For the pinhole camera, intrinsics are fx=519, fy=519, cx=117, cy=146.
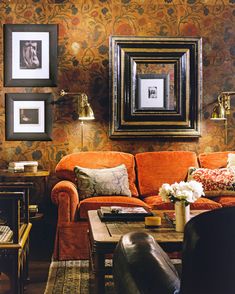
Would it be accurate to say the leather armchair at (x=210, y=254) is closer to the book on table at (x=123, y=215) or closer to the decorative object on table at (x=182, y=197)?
the decorative object on table at (x=182, y=197)

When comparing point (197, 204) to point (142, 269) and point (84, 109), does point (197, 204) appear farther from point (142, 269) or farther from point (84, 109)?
point (142, 269)

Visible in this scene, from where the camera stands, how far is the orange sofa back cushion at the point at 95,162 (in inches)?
207

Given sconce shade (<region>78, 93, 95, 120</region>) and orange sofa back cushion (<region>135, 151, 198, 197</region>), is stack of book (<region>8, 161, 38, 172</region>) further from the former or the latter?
orange sofa back cushion (<region>135, 151, 198, 197</region>)

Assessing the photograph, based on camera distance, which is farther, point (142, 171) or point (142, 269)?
→ point (142, 171)

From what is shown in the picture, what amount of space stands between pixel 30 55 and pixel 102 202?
1997 millimetres

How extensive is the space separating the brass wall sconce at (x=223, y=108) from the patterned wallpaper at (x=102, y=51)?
10 cm

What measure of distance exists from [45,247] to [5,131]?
4.39 ft

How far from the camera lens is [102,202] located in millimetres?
4660

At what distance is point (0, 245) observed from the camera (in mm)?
3102

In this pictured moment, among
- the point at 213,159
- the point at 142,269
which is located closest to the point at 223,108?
the point at 213,159

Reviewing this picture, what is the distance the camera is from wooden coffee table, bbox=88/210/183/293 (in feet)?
9.60

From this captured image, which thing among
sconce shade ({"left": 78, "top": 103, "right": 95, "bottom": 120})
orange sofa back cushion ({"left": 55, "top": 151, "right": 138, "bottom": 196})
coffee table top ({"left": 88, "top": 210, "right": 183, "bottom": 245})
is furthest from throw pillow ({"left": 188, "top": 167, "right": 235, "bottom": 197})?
coffee table top ({"left": 88, "top": 210, "right": 183, "bottom": 245})

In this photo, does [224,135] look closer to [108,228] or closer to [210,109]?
[210,109]

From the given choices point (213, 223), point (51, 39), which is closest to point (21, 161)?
point (51, 39)
